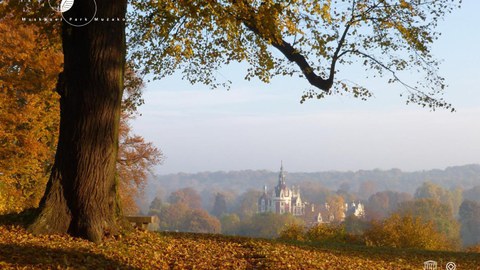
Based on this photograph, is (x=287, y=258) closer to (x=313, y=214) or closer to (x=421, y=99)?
(x=421, y=99)

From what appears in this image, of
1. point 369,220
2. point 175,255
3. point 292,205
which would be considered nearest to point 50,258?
point 175,255

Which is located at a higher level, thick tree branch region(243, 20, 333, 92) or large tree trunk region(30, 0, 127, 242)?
thick tree branch region(243, 20, 333, 92)

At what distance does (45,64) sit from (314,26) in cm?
1155

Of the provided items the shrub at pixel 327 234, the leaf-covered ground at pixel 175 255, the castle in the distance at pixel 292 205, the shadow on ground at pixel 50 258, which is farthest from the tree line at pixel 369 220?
the shadow on ground at pixel 50 258

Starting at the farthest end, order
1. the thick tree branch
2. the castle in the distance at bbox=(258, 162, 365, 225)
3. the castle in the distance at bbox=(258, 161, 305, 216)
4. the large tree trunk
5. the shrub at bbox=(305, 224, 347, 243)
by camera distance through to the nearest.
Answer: the castle in the distance at bbox=(258, 161, 305, 216), the castle in the distance at bbox=(258, 162, 365, 225), the shrub at bbox=(305, 224, 347, 243), the thick tree branch, the large tree trunk

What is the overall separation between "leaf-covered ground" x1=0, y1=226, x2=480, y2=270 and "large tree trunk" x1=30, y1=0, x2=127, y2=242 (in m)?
0.46

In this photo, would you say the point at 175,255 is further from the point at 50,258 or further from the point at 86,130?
the point at 86,130

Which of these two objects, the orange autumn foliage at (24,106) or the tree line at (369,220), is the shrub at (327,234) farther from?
the orange autumn foliage at (24,106)

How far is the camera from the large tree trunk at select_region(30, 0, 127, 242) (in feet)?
37.7

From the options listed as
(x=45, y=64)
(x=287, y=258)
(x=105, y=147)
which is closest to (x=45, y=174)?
(x=45, y=64)

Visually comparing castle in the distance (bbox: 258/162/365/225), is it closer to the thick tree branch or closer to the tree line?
the tree line

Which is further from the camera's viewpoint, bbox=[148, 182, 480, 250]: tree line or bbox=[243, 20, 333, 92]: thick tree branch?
bbox=[148, 182, 480, 250]: tree line

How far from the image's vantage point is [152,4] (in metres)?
14.5

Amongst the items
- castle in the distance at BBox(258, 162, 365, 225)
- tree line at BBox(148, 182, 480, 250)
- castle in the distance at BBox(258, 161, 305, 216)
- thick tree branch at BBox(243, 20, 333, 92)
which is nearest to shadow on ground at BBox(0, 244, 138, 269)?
thick tree branch at BBox(243, 20, 333, 92)
